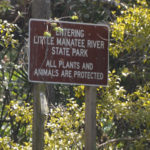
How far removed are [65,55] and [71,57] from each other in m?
0.06

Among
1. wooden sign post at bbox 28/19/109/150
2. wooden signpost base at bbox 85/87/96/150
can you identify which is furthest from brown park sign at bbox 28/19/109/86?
wooden signpost base at bbox 85/87/96/150

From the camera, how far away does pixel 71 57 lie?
382 centimetres

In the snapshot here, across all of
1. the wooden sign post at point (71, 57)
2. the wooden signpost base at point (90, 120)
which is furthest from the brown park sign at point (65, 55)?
the wooden signpost base at point (90, 120)

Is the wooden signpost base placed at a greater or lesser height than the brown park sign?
lesser

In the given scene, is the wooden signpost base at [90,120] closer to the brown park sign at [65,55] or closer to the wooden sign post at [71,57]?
the wooden sign post at [71,57]

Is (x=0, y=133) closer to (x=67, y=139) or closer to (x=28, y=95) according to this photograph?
(x=28, y=95)

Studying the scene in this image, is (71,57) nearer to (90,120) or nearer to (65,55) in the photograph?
(65,55)

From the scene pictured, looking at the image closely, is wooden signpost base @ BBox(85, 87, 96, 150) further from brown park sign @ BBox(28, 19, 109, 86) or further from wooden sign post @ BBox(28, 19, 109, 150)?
brown park sign @ BBox(28, 19, 109, 86)

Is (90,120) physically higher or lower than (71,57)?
lower

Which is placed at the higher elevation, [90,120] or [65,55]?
[65,55]

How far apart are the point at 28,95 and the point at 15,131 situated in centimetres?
63

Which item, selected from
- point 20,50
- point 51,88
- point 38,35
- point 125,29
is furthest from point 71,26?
point 20,50

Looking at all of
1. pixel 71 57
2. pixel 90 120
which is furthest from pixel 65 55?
pixel 90 120

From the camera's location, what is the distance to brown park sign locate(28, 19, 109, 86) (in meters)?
3.79
